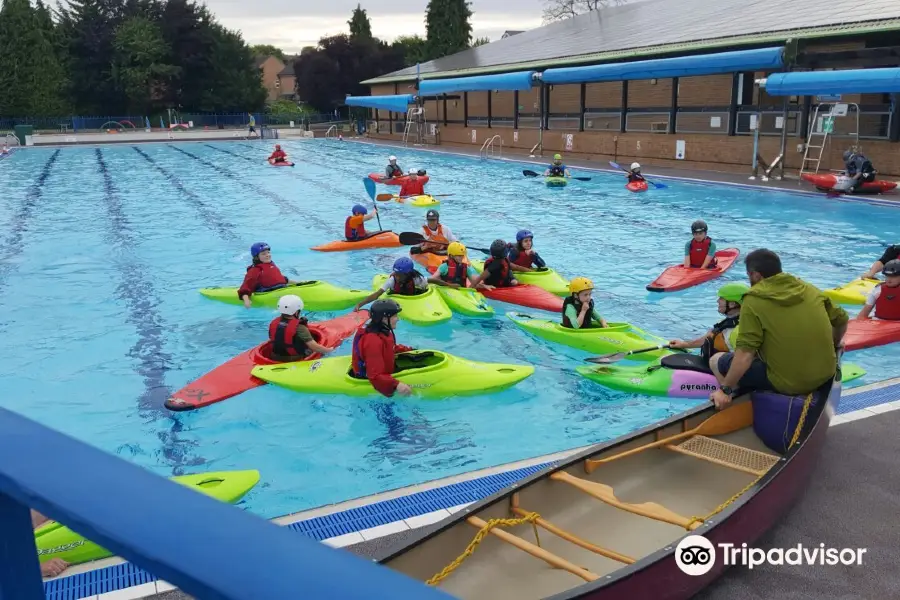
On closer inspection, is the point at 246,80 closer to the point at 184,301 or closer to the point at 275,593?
the point at 184,301

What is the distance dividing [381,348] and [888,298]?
6.14 m

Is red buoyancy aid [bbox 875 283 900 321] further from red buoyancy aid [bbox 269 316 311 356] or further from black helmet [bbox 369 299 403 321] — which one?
red buoyancy aid [bbox 269 316 311 356]

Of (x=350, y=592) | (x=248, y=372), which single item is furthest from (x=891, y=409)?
(x=350, y=592)

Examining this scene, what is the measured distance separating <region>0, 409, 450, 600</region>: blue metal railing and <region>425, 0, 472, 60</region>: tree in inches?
2654

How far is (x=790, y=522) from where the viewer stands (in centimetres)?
471

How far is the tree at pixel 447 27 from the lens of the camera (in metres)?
65.4

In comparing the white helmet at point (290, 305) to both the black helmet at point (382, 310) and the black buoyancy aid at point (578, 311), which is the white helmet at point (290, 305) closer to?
the black helmet at point (382, 310)

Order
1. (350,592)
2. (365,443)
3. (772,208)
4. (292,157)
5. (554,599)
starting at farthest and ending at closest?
(292,157) < (772,208) < (365,443) < (554,599) < (350,592)

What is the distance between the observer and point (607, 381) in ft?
25.9

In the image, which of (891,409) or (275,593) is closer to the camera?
(275,593)

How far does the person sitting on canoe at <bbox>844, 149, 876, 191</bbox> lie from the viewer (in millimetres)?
18922

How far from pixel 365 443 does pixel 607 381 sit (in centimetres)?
264

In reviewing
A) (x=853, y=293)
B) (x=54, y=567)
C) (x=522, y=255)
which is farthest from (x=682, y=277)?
(x=54, y=567)

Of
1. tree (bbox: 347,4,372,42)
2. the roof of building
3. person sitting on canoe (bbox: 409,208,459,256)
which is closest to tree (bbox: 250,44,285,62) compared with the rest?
tree (bbox: 347,4,372,42)
